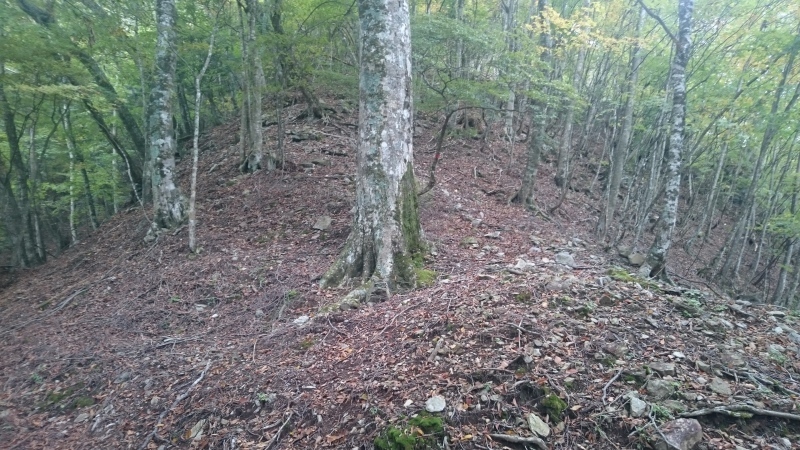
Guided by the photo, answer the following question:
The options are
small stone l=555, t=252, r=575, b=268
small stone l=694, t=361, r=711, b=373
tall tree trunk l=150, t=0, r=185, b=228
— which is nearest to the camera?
small stone l=694, t=361, r=711, b=373

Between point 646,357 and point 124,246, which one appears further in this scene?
point 124,246

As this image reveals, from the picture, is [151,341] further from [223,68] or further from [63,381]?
[223,68]

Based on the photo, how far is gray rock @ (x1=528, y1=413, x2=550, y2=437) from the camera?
116 inches

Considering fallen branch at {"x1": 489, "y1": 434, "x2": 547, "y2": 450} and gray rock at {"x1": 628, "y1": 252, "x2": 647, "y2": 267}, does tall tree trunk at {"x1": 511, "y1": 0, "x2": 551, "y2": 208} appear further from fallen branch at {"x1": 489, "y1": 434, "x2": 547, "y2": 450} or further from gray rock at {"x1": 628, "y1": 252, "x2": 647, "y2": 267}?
fallen branch at {"x1": 489, "y1": 434, "x2": 547, "y2": 450}

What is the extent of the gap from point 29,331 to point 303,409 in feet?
21.2

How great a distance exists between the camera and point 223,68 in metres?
15.7

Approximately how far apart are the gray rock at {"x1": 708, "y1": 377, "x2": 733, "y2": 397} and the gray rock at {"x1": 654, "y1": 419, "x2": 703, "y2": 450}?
48cm

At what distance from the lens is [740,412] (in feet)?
9.55

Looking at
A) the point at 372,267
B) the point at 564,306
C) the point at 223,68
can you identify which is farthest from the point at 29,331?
the point at 223,68

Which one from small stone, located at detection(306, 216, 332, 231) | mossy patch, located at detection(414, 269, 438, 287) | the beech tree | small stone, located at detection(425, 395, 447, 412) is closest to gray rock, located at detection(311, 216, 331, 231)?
small stone, located at detection(306, 216, 332, 231)

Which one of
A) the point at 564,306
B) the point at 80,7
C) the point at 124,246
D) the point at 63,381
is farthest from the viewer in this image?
the point at 80,7

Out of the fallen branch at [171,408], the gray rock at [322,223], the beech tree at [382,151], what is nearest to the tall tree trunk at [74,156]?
the gray rock at [322,223]

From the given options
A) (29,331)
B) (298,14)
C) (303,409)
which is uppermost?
(298,14)

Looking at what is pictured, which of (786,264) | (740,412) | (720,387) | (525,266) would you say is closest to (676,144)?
(525,266)
